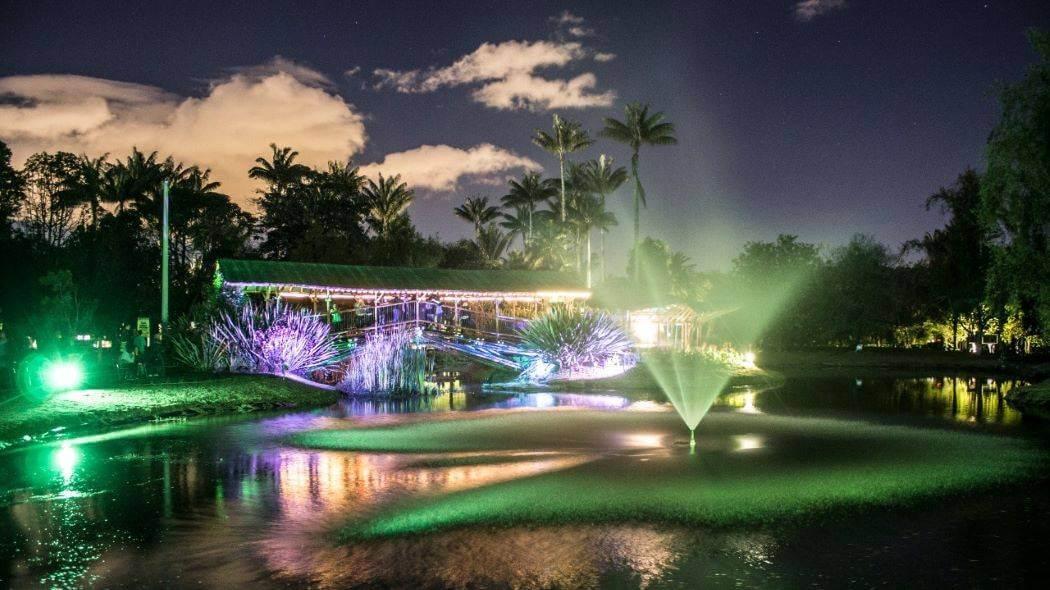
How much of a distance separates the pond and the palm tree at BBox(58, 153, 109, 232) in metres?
57.8

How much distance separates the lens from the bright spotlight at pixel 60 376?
2192cm

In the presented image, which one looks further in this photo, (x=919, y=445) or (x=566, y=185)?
(x=566, y=185)

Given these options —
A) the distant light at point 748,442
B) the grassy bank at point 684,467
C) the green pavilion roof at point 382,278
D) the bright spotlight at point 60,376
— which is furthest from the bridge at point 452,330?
the distant light at point 748,442

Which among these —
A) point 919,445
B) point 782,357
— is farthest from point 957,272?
point 919,445

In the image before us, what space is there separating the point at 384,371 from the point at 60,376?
925 centimetres

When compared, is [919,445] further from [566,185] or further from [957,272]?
[566,185]


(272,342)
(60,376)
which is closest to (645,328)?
(272,342)

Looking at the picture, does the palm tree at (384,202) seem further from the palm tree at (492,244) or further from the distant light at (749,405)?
the distant light at (749,405)

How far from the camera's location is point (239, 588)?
7777 millimetres

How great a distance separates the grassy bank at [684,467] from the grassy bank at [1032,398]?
8.32 m

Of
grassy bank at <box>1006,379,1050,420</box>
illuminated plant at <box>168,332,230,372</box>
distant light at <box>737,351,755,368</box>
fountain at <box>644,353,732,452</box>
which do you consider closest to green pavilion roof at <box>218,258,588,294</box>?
illuminated plant at <box>168,332,230,372</box>

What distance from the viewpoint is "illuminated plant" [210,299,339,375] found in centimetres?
2731

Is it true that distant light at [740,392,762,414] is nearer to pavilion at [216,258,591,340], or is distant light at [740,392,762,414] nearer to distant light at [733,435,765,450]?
distant light at [733,435,765,450]

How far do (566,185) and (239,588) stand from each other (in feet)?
251
